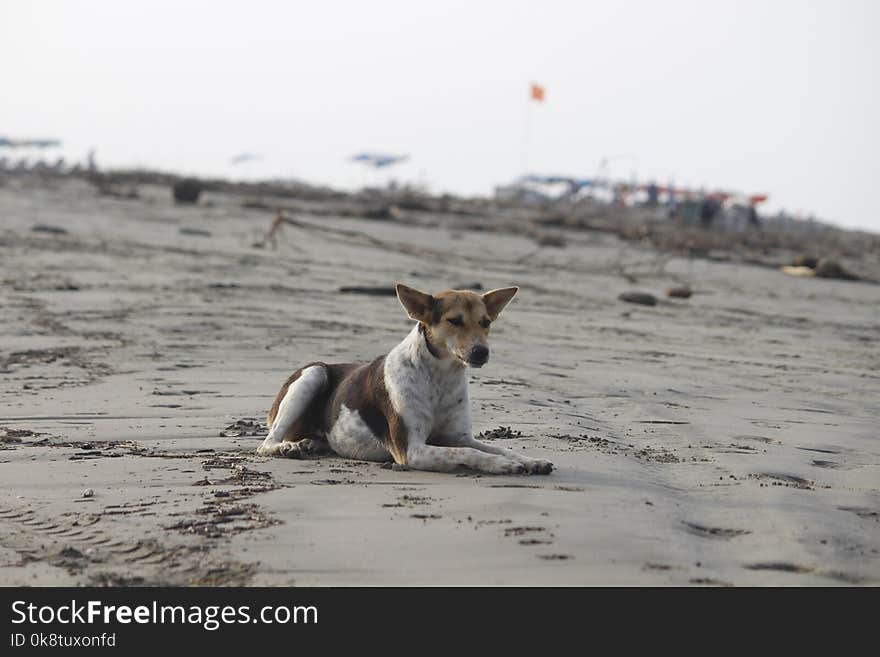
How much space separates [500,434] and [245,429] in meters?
1.70

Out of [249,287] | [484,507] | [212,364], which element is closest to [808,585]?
[484,507]

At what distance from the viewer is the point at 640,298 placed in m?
A: 17.0

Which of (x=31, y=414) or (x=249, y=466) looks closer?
(x=249, y=466)

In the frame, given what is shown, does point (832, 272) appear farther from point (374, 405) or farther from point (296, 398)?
point (374, 405)

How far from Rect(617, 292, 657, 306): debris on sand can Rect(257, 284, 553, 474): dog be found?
968cm

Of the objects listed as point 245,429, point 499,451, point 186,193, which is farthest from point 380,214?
point 499,451

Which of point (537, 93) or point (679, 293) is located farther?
point (537, 93)

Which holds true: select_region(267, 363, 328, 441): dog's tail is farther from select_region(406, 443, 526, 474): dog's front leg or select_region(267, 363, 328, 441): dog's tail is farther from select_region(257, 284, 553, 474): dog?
select_region(406, 443, 526, 474): dog's front leg

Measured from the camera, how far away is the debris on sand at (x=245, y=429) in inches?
320
